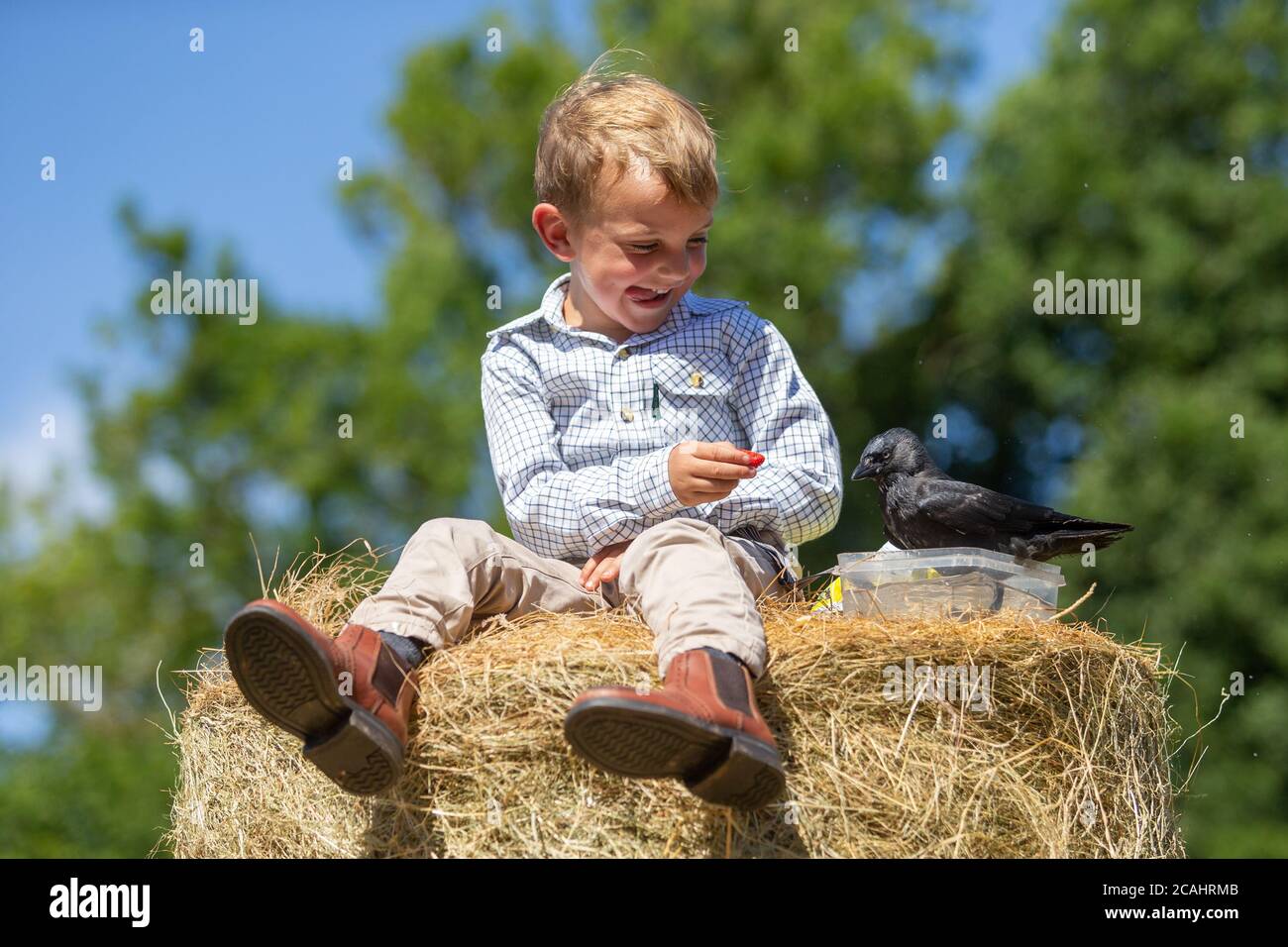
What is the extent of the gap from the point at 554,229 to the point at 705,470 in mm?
925

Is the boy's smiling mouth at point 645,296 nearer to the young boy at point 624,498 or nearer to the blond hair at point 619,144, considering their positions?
the young boy at point 624,498

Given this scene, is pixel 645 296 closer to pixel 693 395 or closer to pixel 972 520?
pixel 693 395

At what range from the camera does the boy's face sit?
2.98m

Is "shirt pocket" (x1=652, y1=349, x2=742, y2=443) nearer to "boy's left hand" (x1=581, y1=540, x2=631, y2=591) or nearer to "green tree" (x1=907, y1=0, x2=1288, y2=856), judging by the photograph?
"boy's left hand" (x1=581, y1=540, x2=631, y2=591)

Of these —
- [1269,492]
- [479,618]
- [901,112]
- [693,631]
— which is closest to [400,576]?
[479,618]

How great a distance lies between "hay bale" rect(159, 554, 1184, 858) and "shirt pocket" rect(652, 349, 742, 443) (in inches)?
20.0

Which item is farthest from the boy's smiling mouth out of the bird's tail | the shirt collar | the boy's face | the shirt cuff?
the bird's tail

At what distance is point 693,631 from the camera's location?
242 cm

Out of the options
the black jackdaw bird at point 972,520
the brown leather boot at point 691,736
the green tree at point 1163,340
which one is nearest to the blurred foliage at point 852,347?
the green tree at point 1163,340

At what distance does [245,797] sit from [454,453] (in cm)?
726

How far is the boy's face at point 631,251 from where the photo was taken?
9.77ft

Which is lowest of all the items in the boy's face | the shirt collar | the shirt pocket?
the shirt pocket

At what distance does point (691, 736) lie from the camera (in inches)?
83.5

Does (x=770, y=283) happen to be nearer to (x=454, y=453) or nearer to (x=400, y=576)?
(x=454, y=453)
